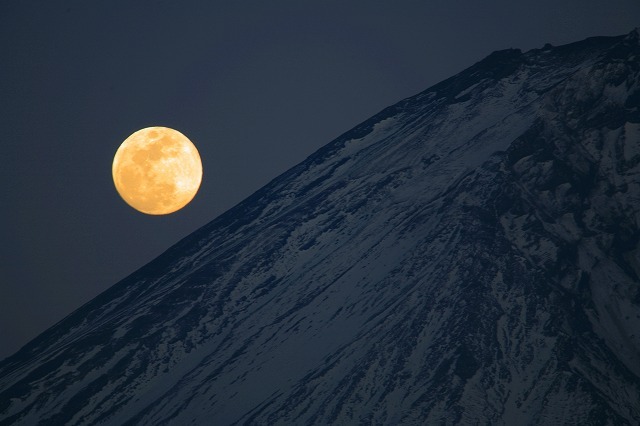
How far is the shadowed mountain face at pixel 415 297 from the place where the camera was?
295 feet

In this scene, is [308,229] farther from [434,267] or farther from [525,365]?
[525,365]

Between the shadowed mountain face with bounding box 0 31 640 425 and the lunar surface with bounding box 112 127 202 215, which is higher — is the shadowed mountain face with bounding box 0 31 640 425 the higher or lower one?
the lower one

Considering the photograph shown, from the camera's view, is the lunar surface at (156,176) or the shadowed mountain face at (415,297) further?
the lunar surface at (156,176)

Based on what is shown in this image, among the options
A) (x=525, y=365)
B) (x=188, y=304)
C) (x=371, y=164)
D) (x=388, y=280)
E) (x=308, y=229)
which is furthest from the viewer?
(x=371, y=164)

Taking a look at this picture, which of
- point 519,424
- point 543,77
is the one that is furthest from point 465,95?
point 519,424

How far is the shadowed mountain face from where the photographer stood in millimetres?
89875

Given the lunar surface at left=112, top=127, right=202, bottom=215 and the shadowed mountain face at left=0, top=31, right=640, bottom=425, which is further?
the lunar surface at left=112, top=127, right=202, bottom=215

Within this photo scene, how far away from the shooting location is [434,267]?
110938 millimetres

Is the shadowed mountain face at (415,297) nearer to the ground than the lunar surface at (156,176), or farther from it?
nearer to the ground

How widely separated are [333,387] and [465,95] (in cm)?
7992

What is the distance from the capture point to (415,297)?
105812mm

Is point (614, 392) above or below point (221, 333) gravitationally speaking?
below

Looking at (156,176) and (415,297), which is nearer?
(415,297)

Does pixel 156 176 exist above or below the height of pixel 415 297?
above
